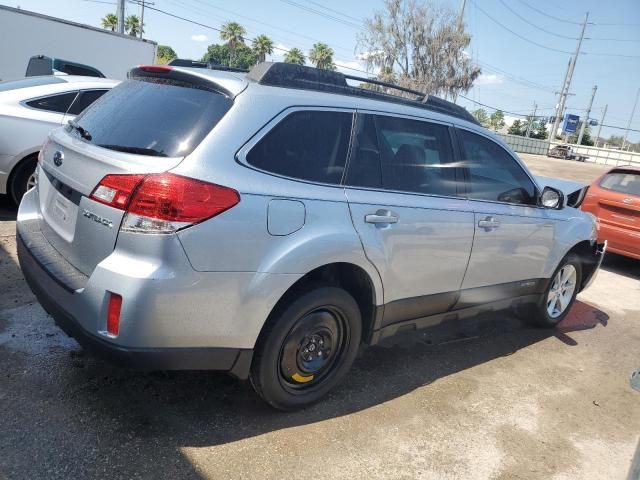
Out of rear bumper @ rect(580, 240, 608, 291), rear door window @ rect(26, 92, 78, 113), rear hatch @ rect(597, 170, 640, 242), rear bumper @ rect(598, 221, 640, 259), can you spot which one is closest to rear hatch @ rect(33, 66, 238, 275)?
rear door window @ rect(26, 92, 78, 113)

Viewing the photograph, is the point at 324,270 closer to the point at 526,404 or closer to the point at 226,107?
the point at 226,107

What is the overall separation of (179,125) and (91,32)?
1669 cm

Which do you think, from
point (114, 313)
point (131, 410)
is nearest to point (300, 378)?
point (131, 410)

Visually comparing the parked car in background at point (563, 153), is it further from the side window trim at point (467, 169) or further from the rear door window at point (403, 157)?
the rear door window at point (403, 157)

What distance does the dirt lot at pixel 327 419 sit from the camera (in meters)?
2.57

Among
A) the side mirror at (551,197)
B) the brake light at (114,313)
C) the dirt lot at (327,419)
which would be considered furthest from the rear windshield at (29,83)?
the side mirror at (551,197)

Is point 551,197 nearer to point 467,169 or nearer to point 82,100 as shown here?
point 467,169

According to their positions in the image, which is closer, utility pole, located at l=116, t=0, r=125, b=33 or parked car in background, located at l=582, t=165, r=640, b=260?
parked car in background, located at l=582, t=165, r=640, b=260

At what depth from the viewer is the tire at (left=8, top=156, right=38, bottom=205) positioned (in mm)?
5824

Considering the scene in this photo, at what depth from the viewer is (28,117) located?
18.9 ft

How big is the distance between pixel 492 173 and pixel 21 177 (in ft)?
16.4

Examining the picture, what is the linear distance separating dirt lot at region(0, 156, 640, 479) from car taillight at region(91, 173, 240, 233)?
1128mm

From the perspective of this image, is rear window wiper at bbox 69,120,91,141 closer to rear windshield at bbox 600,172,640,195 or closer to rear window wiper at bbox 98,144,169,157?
rear window wiper at bbox 98,144,169,157

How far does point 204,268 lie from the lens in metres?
2.39
